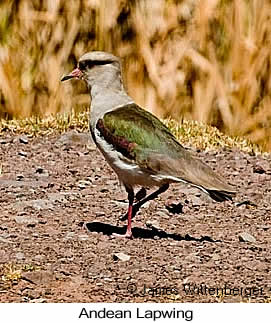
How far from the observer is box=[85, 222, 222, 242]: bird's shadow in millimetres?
6918

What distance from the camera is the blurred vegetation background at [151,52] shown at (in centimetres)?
991

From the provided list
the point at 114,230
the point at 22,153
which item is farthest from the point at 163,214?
the point at 22,153

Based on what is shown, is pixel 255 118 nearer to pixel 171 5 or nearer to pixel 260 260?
pixel 171 5

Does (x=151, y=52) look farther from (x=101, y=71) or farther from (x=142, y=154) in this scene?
(x=142, y=154)

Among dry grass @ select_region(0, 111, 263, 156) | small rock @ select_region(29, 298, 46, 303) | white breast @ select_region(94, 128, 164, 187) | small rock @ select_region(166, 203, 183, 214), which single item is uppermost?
white breast @ select_region(94, 128, 164, 187)

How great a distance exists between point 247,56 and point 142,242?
11.9 ft

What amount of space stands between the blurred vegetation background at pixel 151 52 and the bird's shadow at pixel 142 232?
3031mm

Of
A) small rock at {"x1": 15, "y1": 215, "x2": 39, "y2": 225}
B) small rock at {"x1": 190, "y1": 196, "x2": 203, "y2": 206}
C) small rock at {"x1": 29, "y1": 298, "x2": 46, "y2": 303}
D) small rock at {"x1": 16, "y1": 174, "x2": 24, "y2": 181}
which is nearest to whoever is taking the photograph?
small rock at {"x1": 29, "y1": 298, "x2": 46, "y2": 303}

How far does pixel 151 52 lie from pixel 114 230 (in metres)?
3.20

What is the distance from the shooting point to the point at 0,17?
32.6ft

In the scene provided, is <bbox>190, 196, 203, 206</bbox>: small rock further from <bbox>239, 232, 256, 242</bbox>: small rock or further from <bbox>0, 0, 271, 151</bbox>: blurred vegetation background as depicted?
<bbox>0, 0, 271, 151</bbox>: blurred vegetation background

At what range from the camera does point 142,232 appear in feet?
23.1

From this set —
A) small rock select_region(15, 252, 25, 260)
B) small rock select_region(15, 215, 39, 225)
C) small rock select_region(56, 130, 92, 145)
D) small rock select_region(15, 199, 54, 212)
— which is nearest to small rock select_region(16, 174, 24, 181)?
small rock select_region(15, 199, 54, 212)

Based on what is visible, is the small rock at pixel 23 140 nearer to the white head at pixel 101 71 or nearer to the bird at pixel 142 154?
the white head at pixel 101 71
